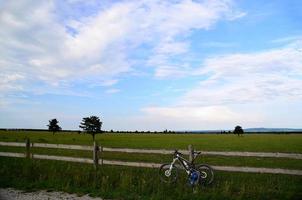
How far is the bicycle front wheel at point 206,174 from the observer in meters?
12.4

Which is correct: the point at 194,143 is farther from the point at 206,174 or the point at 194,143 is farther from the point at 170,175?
the point at 206,174

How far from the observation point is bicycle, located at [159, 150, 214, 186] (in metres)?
12.1

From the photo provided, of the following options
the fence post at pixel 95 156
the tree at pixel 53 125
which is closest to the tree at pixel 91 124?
the tree at pixel 53 125

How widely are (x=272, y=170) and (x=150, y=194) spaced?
157 inches

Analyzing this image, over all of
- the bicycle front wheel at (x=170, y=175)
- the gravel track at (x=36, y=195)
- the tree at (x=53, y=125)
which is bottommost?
the gravel track at (x=36, y=195)

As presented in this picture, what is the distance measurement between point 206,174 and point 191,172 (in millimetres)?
563

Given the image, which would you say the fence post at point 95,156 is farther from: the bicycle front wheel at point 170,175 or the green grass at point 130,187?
the bicycle front wheel at point 170,175

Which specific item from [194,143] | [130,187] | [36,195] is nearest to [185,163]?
[130,187]

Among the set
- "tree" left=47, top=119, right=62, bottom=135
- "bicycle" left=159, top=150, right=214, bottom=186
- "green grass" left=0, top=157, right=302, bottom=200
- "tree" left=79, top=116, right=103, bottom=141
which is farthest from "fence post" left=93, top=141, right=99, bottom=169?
"tree" left=47, top=119, right=62, bottom=135

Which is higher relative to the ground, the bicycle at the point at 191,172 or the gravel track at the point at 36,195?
the bicycle at the point at 191,172

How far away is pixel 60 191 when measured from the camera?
11578 mm

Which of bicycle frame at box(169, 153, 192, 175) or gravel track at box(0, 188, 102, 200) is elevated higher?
bicycle frame at box(169, 153, 192, 175)

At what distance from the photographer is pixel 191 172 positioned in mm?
12297

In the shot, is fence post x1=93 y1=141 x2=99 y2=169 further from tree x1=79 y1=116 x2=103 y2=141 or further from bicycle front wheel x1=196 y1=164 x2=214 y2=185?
tree x1=79 y1=116 x2=103 y2=141
